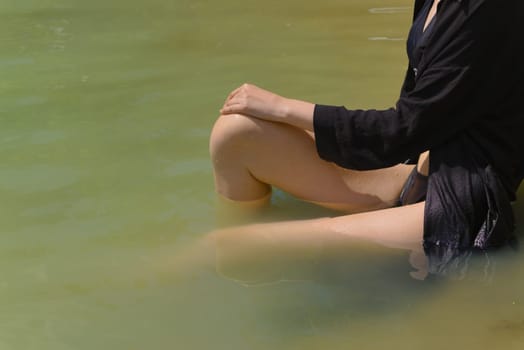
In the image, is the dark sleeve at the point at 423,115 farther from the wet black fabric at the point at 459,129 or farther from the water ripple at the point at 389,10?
the water ripple at the point at 389,10

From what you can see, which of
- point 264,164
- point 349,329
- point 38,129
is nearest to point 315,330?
point 349,329

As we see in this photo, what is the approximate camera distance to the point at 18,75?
11.6ft

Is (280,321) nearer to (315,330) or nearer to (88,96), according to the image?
(315,330)

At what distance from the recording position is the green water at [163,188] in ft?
5.99

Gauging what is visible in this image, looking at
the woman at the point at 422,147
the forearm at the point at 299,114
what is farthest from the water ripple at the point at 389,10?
the forearm at the point at 299,114

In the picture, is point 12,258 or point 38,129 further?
point 38,129

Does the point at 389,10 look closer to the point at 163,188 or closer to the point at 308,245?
the point at 163,188

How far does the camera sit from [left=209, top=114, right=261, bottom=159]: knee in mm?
2047

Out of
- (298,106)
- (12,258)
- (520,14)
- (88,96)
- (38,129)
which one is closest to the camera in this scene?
(520,14)

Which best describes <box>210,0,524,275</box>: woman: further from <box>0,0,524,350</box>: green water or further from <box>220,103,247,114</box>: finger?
<box>0,0,524,350</box>: green water

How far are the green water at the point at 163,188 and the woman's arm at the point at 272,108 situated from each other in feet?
1.28

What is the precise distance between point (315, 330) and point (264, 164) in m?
0.50

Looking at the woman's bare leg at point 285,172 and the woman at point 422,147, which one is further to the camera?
the woman's bare leg at point 285,172

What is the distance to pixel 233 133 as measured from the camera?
81.0 inches
